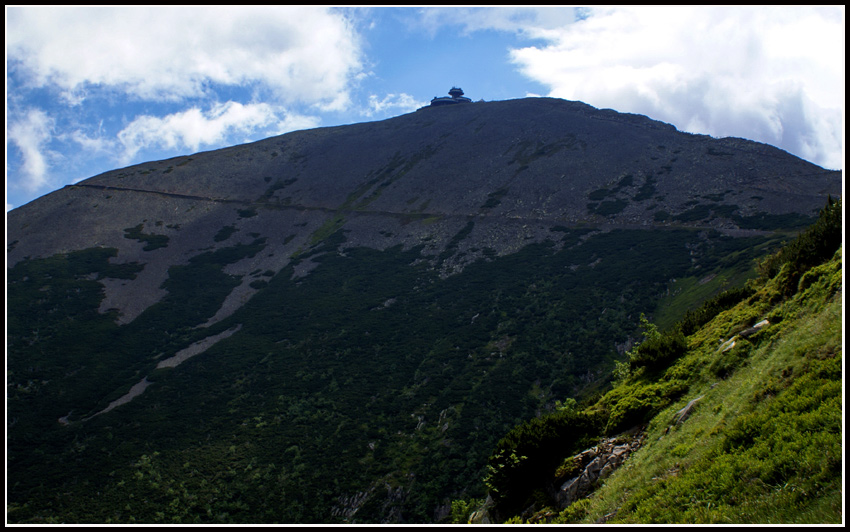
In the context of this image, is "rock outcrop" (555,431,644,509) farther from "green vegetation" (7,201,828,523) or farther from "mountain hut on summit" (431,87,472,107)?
"mountain hut on summit" (431,87,472,107)

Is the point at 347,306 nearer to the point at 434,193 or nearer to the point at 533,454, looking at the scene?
the point at 434,193

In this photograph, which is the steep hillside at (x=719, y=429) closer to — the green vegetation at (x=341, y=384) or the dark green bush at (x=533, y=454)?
the dark green bush at (x=533, y=454)

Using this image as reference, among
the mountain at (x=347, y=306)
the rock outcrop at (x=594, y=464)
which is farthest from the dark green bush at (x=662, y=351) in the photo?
the mountain at (x=347, y=306)

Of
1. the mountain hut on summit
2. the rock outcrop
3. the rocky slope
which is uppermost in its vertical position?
the mountain hut on summit

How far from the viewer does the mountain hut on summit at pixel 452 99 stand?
161m

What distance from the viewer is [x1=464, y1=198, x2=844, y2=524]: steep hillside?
7824 millimetres

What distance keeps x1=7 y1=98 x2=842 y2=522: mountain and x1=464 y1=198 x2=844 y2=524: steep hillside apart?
15.7m

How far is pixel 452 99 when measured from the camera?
162 meters

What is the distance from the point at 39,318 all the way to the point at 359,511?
56.3m

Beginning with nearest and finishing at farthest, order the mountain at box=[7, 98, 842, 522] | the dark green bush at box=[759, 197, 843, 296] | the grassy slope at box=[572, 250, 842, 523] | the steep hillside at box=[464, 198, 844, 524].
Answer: the grassy slope at box=[572, 250, 842, 523], the steep hillside at box=[464, 198, 844, 524], the dark green bush at box=[759, 197, 843, 296], the mountain at box=[7, 98, 842, 522]

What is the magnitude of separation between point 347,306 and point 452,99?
400 feet

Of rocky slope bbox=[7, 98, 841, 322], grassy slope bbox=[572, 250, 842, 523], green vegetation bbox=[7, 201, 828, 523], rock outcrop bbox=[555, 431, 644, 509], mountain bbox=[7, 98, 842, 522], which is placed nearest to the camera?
grassy slope bbox=[572, 250, 842, 523]

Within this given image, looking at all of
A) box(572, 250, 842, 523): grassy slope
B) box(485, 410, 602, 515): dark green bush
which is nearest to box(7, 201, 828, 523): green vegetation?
box(485, 410, 602, 515): dark green bush

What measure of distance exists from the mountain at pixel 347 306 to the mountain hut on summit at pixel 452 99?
177 ft
